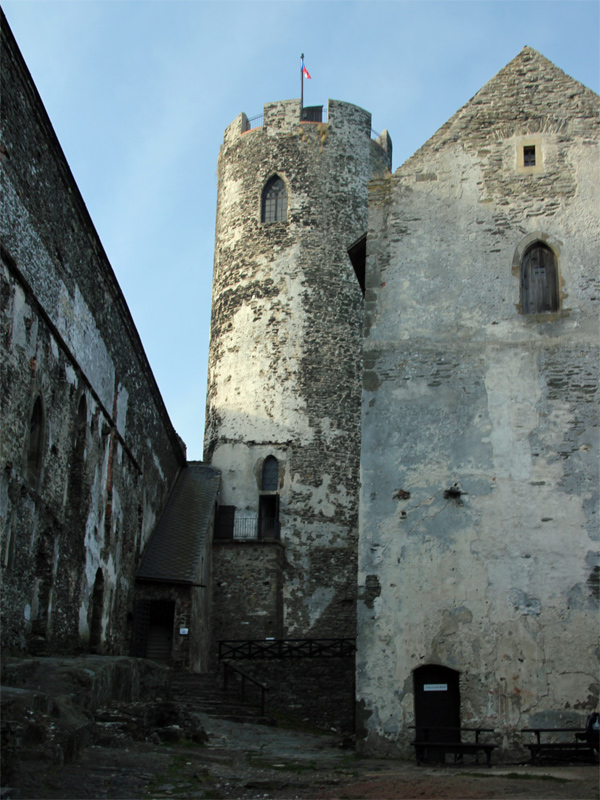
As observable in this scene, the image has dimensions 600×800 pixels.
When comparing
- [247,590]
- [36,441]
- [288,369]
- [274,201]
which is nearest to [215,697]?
[247,590]

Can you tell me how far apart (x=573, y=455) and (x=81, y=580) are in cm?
869

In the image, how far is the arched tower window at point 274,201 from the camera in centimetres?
2906

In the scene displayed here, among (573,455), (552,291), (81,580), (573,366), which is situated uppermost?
(552,291)

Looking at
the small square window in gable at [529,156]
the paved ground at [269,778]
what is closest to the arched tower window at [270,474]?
the small square window in gable at [529,156]

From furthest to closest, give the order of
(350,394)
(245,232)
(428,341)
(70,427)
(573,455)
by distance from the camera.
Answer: (245,232)
(350,394)
(70,427)
(428,341)
(573,455)

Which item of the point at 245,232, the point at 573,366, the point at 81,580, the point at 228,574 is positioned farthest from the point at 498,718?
the point at 245,232

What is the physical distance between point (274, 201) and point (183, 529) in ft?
35.0

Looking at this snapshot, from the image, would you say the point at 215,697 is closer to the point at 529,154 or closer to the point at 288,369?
the point at 288,369

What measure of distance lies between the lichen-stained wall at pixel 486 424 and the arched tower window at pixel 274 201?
1334cm

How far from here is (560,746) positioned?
37.7ft

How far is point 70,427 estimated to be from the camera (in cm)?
1597

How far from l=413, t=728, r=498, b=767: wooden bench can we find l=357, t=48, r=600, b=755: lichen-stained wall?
27 centimetres

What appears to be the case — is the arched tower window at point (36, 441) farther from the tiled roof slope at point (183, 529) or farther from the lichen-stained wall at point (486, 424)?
the tiled roof slope at point (183, 529)

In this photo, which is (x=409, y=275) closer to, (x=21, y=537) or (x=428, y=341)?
(x=428, y=341)
